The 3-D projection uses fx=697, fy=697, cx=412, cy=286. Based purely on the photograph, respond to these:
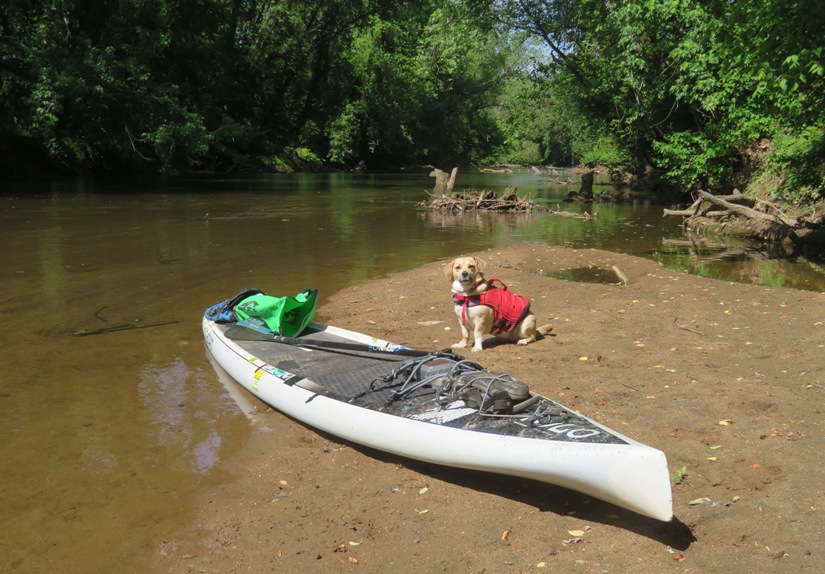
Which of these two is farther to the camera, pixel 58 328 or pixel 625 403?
pixel 58 328

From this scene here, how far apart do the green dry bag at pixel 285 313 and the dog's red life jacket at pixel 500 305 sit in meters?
1.59

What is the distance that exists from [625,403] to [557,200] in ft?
75.1

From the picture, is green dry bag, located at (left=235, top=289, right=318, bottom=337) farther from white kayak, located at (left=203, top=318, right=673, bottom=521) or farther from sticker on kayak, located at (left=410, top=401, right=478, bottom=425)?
sticker on kayak, located at (left=410, top=401, right=478, bottom=425)

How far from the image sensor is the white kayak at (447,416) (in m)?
3.57

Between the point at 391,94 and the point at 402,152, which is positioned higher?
the point at 391,94

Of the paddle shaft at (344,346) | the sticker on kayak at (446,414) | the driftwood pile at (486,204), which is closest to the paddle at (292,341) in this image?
the paddle shaft at (344,346)

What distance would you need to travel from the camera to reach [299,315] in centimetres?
721

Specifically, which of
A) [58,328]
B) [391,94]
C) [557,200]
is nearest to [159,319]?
[58,328]

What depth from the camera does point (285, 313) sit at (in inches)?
278

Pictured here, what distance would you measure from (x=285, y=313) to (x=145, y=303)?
332cm

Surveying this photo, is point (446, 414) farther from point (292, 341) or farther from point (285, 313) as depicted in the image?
point (285, 313)

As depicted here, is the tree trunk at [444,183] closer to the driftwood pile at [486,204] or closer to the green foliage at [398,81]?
the driftwood pile at [486,204]

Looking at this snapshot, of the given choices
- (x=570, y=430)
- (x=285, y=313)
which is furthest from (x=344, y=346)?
(x=570, y=430)

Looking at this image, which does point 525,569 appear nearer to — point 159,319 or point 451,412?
point 451,412
